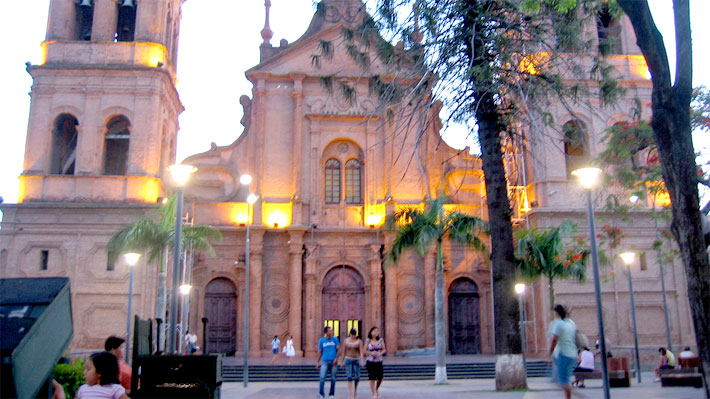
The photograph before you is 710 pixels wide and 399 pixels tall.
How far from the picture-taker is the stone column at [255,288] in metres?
26.6

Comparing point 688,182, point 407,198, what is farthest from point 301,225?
point 688,182

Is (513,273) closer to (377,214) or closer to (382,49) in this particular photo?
(382,49)

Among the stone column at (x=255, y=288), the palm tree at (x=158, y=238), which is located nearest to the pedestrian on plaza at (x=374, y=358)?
the palm tree at (x=158, y=238)

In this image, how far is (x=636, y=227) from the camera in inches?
1042

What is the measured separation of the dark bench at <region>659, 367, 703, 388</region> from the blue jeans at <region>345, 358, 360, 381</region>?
701 centimetres

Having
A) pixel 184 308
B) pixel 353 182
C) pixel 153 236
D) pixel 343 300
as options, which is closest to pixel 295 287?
pixel 343 300

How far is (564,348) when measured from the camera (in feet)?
31.3

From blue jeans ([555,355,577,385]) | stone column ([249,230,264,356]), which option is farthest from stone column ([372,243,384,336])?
blue jeans ([555,355,577,385])

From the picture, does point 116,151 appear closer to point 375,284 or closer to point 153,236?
point 153,236

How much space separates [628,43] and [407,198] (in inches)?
435

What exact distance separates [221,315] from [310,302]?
11.7 ft

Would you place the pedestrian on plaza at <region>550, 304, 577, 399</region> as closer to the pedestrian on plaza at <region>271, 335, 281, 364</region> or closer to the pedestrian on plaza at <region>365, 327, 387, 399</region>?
the pedestrian on plaza at <region>365, 327, 387, 399</region>

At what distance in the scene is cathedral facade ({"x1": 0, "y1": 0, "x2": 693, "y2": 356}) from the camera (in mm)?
25141

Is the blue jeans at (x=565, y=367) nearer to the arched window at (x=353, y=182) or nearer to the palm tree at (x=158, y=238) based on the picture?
the palm tree at (x=158, y=238)
